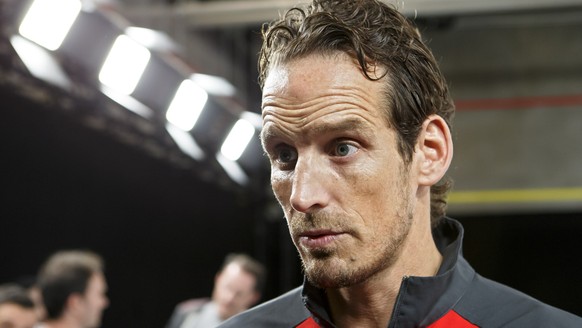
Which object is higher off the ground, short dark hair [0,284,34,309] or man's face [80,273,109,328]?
man's face [80,273,109,328]

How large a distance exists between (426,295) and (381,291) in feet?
0.28

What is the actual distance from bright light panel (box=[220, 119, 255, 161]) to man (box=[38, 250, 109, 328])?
2.70 m

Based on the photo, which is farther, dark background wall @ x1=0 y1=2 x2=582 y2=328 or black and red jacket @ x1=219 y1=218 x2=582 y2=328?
dark background wall @ x1=0 y1=2 x2=582 y2=328

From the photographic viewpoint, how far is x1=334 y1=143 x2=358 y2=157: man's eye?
168 cm

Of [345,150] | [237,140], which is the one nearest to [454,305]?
[345,150]

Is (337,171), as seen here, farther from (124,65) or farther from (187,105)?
(187,105)

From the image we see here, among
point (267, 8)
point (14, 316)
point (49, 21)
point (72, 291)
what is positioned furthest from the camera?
point (267, 8)

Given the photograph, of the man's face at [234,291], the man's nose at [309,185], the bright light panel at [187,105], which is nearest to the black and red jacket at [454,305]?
the man's nose at [309,185]

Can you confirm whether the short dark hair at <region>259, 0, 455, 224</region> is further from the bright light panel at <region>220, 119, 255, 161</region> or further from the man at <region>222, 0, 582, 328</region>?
the bright light panel at <region>220, 119, 255, 161</region>

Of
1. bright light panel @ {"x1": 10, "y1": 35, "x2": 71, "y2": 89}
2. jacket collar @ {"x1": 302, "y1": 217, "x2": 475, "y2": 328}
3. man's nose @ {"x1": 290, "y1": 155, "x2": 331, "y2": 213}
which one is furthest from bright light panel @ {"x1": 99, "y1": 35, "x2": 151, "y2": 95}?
man's nose @ {"x1": 290, "y1": 155, "x2": 331, "y2": 213}

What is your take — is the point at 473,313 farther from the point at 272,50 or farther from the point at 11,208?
the point at 11,208

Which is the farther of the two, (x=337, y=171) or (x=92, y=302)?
(x=92, y=302)

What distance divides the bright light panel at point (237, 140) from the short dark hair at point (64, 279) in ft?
8.82

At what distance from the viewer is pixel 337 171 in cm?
169
